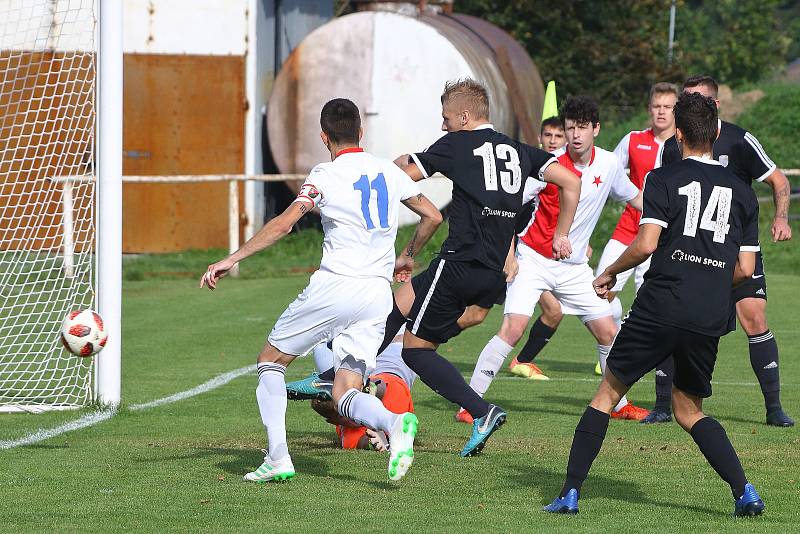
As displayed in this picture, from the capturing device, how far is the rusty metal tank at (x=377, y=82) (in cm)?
2044

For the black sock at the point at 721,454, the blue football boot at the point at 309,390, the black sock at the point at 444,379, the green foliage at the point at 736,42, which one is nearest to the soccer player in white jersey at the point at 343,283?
the blue football boot at the point at 309,390

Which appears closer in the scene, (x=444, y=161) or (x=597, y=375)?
(x=444, y=161)

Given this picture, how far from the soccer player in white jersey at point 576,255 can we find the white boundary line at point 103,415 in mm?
2308

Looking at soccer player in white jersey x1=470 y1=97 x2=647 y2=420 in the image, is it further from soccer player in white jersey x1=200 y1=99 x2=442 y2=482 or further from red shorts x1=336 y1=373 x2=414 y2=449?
soccer player in white jersey x1=200 y1=99 x2=442 y2=482

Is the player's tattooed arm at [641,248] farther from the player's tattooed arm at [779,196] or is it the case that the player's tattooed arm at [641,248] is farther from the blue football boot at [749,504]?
the player's tattooed arm at [779,196]

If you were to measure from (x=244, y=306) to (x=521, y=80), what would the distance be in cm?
960

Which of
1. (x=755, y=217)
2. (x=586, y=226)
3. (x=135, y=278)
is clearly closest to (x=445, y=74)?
(x=135, y=278)

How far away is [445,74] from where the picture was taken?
20344mm

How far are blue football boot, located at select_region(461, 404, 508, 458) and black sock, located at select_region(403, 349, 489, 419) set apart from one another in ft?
0.23

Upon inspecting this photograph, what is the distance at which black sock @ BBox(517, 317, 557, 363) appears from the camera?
34.3ft

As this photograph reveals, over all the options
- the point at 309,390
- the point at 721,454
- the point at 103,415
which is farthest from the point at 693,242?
the point at 103,415

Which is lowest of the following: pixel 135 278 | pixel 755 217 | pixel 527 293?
pixel 135 278

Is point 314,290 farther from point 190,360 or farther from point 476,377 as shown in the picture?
point 190,360

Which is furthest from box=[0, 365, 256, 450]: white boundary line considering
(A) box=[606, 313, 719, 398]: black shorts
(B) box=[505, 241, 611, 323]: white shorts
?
(A) box=[606, 313, 719, 398]: black shorts
